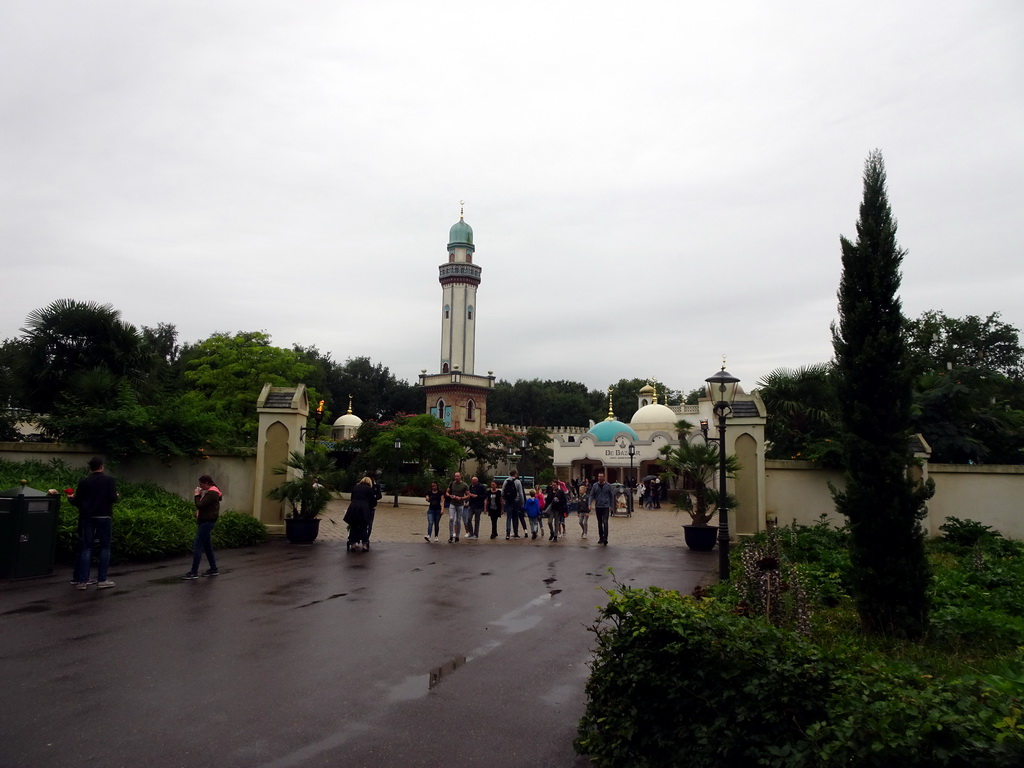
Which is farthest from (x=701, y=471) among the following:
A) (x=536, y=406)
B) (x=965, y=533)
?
(x=536, y=406)

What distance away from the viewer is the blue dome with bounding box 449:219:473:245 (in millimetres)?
75125

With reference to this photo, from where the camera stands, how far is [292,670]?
20.2 feet

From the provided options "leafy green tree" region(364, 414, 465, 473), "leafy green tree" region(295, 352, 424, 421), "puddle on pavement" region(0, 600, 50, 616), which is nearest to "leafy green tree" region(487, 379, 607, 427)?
"leafy green tree" region(295, 352, 424, 421)

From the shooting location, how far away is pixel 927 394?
874 inches

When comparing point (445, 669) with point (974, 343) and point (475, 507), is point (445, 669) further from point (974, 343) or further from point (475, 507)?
point (974, 343)

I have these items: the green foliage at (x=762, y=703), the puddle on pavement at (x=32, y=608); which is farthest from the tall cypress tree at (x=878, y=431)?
the puddle on pavement at (x=32, y=608)

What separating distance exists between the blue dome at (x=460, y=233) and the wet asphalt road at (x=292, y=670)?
217 feet

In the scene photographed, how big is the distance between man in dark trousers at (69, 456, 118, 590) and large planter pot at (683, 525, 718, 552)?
37.9 ft

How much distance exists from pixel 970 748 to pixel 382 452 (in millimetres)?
35462

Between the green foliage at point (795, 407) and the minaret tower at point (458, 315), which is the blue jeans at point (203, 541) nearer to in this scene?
the green foliage at point (795, 407)

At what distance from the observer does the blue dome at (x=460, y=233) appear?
75125 mm

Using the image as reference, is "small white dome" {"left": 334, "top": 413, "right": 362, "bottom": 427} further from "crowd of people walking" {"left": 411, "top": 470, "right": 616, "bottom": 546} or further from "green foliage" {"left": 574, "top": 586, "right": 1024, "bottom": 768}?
"green foliage" {"left": 574, "top": 586, "right": 1024, "bottom": 768}

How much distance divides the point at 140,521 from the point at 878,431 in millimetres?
10998

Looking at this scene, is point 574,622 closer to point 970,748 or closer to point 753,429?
point 970,748
